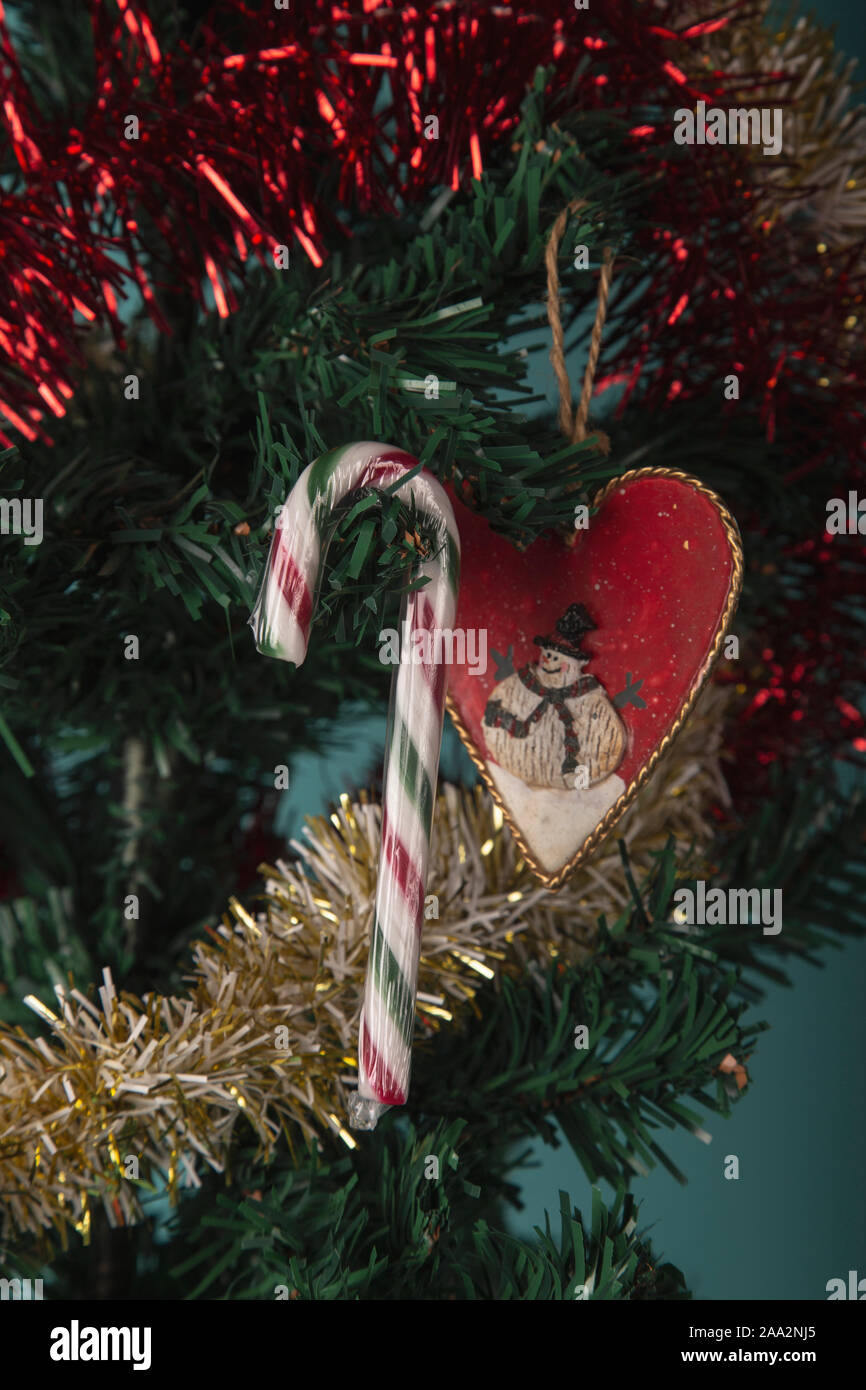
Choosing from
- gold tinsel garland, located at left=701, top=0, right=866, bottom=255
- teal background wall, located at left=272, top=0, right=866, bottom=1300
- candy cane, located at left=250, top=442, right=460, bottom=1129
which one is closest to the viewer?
candy cane, located at left=250, top=442, right=460, bottom=1129

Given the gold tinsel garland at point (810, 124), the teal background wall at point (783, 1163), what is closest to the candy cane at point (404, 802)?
the gold tinsel garland at point (810, 124)

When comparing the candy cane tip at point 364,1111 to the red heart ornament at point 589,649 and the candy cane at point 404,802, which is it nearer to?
the candy cane at point 404,802

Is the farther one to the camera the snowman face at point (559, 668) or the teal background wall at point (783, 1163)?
the teal background wall at point (783, 1163)

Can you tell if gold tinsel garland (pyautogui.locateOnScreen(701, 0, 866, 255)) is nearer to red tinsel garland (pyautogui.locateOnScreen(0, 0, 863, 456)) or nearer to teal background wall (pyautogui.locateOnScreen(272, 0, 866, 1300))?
→ red tinsel garland (pyautogui.locateOnScreen(0, 0, 863, 456))

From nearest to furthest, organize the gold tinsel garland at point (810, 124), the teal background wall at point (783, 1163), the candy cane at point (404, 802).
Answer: the candy cane at point (404, 802), the gold tinsel garland at point (810, 124), the teal background wall at point (783, 1163)

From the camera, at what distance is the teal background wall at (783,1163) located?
784 millimetres

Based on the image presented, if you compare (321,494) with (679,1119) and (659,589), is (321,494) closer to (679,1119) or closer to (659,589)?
(659,589)

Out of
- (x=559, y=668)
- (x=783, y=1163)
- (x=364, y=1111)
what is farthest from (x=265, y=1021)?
(x=783, y=1163)

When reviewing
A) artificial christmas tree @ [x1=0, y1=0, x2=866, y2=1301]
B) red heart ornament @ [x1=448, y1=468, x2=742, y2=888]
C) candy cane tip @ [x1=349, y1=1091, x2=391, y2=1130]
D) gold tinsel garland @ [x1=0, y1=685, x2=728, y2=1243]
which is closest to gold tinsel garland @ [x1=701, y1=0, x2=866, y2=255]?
artificial christmas tree @ [x1=0, y1=0, x2=866, y2=1301]

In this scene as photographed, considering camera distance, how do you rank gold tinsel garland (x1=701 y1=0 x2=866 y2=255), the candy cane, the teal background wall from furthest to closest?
the teal background wall, gold tinsel garland (x1=701 y1=0 x2=866 y2=255), the candy cane

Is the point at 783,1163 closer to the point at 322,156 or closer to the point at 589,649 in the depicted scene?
the point at 589,649

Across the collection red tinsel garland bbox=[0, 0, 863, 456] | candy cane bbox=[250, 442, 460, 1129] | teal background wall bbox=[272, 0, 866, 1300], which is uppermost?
red tinsel garland bbox=[0, 0, 863, 456]

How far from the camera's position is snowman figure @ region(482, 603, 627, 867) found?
1.45 ft
